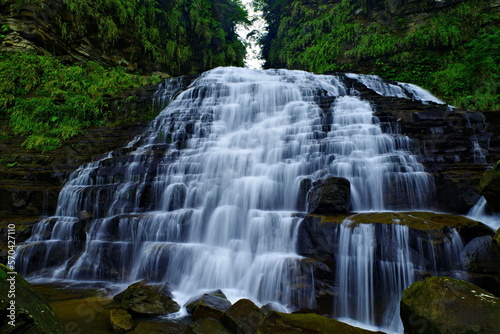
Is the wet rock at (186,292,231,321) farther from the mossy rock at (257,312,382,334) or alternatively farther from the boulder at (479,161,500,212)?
the boulder at (479,161,500,212)

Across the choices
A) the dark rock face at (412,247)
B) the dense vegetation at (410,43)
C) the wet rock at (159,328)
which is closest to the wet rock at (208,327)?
the wet rock at (159,328)

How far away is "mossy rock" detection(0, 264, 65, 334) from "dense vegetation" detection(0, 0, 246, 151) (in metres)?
10.3

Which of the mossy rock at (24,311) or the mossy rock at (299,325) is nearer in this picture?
the mossy rock at (24,311)

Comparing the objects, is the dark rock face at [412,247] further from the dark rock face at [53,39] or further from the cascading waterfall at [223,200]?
the dark rock face at [53,39]

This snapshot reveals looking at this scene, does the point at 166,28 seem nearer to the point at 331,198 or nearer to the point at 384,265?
the point at 331,198

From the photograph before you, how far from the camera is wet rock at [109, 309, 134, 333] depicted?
14.0ft

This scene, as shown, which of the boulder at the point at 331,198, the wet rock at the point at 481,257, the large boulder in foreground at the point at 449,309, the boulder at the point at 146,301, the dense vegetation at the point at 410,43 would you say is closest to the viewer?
the large boulder in foreground at the point at 449,309

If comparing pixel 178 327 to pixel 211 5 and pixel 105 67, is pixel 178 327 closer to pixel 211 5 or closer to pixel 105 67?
pixel 105 67

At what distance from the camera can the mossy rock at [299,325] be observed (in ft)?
10.5

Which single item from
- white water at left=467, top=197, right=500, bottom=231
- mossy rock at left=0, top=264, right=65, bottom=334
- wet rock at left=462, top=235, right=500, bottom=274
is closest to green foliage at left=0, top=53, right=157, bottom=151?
mossy rock at left=0, top=264, right=65, bottom=334

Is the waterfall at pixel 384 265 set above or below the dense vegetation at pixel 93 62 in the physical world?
below

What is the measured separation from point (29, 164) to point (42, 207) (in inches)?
100

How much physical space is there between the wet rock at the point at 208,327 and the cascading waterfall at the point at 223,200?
139 cm

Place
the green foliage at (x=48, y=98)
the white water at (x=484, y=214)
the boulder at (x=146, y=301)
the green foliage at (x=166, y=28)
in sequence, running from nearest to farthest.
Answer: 1. the boulder at (x=146, y=301)
2. the white water at (x=484, y=214)
3. the green foliage at (x=48, y=98)
4. the green foliage at (x=166, y=28)
